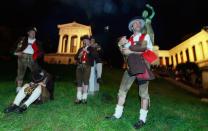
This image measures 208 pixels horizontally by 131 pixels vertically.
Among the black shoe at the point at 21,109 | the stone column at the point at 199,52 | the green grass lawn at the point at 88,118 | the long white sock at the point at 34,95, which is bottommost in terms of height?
the green grass lawn at the point at 88,118

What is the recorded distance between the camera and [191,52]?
63.0 m

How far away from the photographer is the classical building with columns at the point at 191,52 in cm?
5525

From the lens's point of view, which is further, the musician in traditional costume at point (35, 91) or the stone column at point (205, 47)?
the stone column at point (205, 47)

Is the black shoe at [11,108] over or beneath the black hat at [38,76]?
beneath

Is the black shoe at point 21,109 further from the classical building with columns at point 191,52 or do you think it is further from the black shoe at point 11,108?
the classical building with columns at point 191,52

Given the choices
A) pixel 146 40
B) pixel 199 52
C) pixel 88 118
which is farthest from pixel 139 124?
pixel 199 52

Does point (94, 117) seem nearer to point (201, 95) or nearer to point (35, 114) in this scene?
point (35, 114)

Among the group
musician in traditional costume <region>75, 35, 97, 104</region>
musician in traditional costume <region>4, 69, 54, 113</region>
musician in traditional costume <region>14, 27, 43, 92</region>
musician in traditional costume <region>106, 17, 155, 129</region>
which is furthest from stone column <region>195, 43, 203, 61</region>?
musician in traditional costume <region>106, 17, 155, 129</region>

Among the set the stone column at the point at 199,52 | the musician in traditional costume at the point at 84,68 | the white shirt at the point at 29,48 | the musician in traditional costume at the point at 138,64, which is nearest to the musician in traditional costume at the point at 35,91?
the musician in traditional costume at the point at 84,68

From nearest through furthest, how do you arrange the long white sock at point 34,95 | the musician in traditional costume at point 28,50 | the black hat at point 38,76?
1. the long white sock at point 34,95
2. the black hat at point 38,76
3. the musician in traditional costume at point 28,50

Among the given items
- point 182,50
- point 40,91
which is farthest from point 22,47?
point 182,50

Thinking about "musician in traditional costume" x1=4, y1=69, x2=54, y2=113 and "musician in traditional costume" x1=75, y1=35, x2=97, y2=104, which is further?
"musician in traditional costume" x1=75, y1=35, x2=97, y2=104

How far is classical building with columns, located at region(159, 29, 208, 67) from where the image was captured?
5525 centimetres

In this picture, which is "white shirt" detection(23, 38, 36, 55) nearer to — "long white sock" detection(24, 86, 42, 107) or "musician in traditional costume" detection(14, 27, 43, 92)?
"musician in traditional costume" detection(14, 27, 43, 92)
